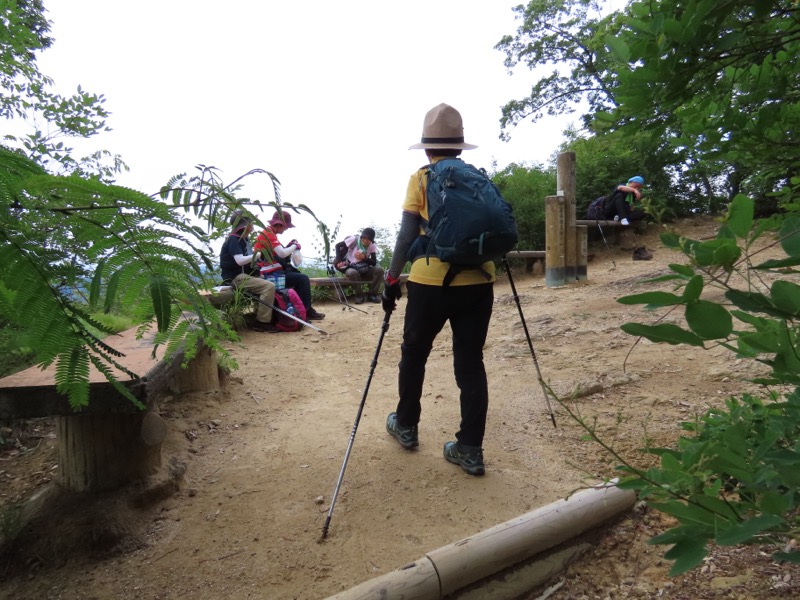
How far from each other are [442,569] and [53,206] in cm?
173

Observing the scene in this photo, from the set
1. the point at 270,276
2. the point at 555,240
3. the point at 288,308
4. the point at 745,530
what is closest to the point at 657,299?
the point at 745,530

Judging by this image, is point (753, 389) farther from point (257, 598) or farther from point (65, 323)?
point (65, 323)

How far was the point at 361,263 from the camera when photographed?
1032cm

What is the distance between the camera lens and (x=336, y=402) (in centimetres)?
444

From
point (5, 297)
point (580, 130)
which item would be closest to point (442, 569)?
point (5, 297)

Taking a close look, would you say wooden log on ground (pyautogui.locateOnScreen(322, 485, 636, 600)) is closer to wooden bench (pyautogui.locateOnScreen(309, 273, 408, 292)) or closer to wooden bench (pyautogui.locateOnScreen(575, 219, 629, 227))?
wooden bench (pyautogui.locateOnScreen(309, 273, 408, 292))

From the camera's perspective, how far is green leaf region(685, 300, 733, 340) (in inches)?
29.9

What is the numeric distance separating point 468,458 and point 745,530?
2.25 meters

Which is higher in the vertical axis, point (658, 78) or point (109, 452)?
point (658, 78)

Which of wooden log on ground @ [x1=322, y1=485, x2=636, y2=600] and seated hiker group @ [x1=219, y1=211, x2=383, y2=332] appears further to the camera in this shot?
seated hiker group @ [x1=219, y1=211, x2=383, y2=332]

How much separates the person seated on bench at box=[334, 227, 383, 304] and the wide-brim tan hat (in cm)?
721

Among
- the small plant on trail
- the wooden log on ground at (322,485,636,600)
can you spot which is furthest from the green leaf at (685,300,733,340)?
the wooden log on ground at (322,485,636,600)

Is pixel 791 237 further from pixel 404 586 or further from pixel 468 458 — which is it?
pixel 468 458

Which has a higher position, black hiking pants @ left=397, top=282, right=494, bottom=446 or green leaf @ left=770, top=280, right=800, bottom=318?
green leaf @ left=770, top=280, right=800, bottom=318
